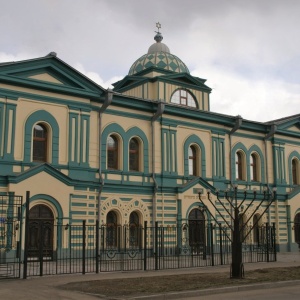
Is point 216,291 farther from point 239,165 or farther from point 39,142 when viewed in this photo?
point 239,165

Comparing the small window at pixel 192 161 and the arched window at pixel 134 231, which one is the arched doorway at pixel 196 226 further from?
the arched window at pixel 134 231

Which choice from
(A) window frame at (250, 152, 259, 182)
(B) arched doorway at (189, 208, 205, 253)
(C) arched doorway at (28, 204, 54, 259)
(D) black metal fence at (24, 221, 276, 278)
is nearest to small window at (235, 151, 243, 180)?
(A) window frame at (250, 152, 259, 182)

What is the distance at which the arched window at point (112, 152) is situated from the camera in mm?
27312

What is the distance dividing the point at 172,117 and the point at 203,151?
3039 millimetres

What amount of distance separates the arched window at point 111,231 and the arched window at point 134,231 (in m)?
0.83

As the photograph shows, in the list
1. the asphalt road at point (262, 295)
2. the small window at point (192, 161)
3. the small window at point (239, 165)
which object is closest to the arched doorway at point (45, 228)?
the small window at point (192, 161)

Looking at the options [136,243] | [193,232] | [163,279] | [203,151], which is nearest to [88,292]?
[163,279]

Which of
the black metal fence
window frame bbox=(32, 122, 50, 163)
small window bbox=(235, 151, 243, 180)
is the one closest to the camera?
the black metal fence

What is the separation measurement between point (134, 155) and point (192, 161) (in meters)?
4.22

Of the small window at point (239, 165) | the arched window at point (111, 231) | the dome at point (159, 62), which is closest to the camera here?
the arched window at point (111, 231)

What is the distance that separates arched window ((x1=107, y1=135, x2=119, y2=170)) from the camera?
2731 centimetres

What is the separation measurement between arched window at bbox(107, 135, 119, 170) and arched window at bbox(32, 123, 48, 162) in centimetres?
382

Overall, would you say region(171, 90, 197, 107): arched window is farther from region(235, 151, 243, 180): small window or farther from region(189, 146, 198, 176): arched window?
region(235, 151, 243, 180): small window

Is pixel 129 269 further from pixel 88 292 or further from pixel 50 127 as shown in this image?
pixel 50 127
